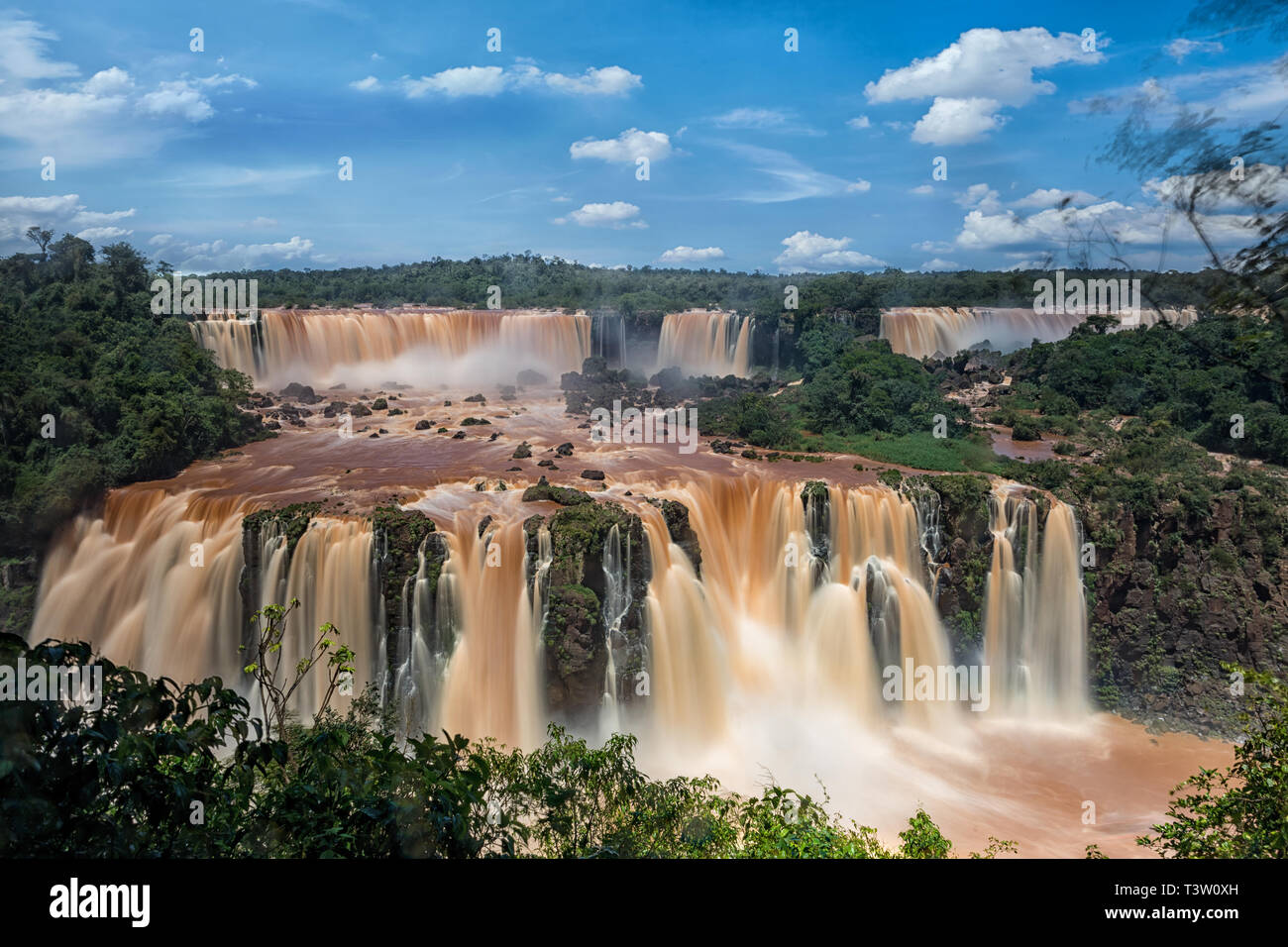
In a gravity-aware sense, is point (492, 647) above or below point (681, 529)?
below

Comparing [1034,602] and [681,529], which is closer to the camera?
[681,529]

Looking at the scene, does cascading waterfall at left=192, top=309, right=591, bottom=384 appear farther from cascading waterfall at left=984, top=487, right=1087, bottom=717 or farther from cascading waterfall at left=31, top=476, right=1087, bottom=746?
cascading waterfall at left=984, top=487, right=1087, bottom=717

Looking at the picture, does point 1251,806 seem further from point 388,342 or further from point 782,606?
point 388,342

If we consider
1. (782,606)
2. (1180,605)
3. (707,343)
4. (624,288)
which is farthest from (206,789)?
(624,288)

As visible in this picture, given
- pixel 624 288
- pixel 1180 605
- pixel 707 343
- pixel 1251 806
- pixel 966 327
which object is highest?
pixel 624 288

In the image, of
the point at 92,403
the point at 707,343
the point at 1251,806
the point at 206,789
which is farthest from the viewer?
the point at 707,343

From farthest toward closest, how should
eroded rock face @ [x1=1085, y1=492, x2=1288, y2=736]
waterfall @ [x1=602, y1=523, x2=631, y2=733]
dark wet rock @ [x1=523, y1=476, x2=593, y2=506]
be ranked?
1. eroded rock face @ [x1=1085, y1=492, x2=1288, y2=736]
2. dark wet rock @ [x1=523, y1=476, x2=593, y2=506]
3. waterfall @ [x1=602, y1=523, x2=631, y2=733]

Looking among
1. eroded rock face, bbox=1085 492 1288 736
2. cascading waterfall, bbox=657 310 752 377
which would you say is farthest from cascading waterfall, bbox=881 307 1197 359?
eroded rock face, bbox=1085 492 1288 736
